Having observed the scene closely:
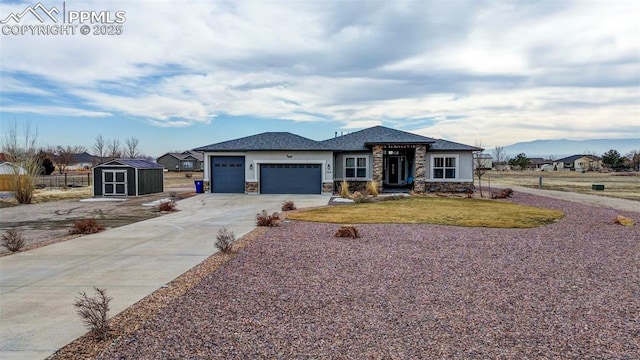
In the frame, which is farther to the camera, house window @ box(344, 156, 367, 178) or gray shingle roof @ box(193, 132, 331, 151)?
house window @ box(344, 156, 367, 178)

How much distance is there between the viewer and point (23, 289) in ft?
21.5

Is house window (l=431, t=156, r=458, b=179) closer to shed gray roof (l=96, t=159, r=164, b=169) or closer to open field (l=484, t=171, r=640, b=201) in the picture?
open field (l=484, t=171, r=640, b=201)

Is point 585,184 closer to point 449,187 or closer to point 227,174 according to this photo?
point 449,187

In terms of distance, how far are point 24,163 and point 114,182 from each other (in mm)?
4599

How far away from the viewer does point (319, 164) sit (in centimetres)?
2705

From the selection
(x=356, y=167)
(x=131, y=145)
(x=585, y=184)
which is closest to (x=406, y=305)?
(x=356, y=167)

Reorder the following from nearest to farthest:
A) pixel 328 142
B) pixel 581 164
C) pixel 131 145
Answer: pixel 328 142 → pixel 131 145 → pixel 581 164

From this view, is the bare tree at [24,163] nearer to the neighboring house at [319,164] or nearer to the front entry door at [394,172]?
the neighboring house at [319,164]

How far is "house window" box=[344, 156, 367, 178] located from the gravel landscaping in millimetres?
17790

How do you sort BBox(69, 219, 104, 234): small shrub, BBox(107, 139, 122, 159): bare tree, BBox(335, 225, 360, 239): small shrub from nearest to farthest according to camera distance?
BBox(335, 225, 360, 239): small shrub
BBox(69, 219, 104, 234): small shrub
BBox(107, 139, 122, 159): bare tree

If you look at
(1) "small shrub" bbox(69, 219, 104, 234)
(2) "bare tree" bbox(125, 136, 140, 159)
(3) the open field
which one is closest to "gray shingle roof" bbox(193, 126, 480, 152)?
(3) the open field

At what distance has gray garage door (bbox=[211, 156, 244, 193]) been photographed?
2755 centimetres

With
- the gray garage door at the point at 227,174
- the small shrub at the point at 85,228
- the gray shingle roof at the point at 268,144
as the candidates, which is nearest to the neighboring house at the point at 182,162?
the gray shingle roof at the point at 268,144

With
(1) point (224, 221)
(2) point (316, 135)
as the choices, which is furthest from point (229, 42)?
(2) point (316, 135)
